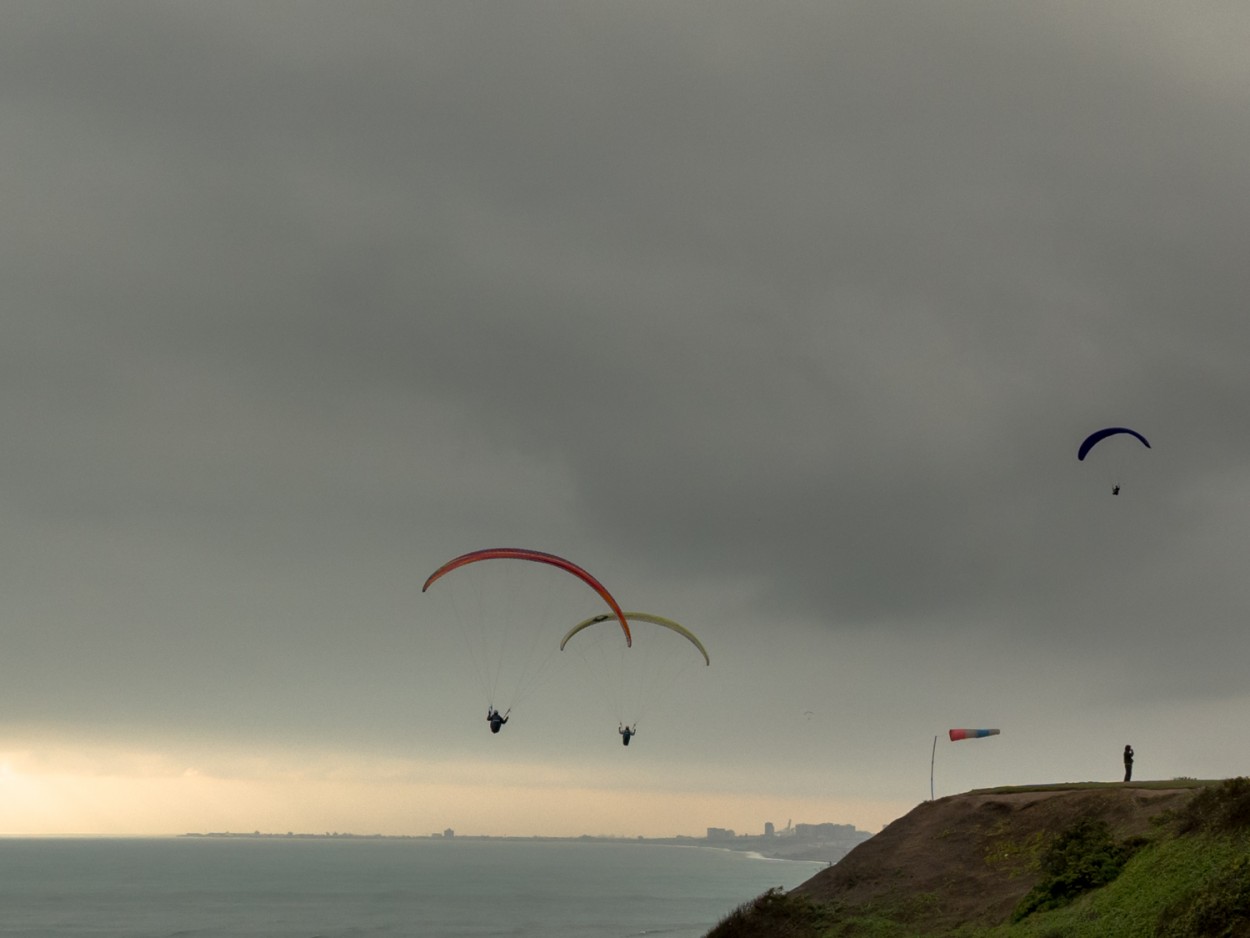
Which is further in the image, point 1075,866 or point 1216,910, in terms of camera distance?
point 1075,866

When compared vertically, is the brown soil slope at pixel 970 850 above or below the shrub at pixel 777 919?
above

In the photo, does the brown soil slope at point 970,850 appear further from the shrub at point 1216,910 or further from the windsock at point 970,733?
the shrub at point 1216,910

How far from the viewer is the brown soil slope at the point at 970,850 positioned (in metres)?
41.0

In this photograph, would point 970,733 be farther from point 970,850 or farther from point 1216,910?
point 1216,910

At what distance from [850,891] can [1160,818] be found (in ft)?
47.5

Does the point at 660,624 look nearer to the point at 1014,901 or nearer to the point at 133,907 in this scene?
the point at 1014,901

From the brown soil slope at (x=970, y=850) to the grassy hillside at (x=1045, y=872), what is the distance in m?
0.07

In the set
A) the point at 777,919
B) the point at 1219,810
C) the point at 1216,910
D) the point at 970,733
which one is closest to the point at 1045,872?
the point at 1219,810

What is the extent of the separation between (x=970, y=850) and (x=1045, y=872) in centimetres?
763

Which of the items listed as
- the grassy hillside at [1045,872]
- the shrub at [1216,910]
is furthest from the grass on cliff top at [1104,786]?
the shrub at [1216,910]

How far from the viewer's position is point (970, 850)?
46188mm

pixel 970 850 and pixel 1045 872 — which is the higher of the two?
pixel 970 850

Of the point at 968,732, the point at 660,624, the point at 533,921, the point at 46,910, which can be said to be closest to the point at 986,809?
the point at 968,732

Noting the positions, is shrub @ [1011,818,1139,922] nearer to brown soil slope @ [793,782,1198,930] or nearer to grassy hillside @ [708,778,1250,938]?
→ grassy hillside @ [708,778,1250,938]
